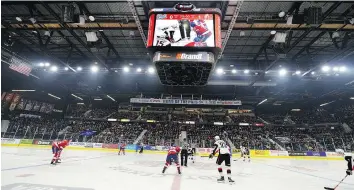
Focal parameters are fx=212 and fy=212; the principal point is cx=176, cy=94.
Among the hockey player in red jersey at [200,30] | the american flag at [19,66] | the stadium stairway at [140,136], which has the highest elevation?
the american flag at [19,66]

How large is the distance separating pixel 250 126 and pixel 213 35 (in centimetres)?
2961

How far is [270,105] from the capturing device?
107ft

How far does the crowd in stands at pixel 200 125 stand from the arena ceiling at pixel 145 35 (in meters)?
9.09

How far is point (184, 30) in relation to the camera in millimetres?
5953

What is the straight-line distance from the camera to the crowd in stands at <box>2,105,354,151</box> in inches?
1127

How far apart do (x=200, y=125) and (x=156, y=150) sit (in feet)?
39.0

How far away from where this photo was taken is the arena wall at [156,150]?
70.9ft

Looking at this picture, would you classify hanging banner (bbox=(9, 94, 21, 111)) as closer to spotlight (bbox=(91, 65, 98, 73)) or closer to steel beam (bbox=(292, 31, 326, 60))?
spotlight (bbox=(91, 65, 98, 73))

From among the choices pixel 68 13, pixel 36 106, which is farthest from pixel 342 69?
pixel 36 106

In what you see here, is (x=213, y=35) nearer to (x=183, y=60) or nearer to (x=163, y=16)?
(x=183, y=60)

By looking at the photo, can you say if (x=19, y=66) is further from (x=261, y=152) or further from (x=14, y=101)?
(x=261, y=152)

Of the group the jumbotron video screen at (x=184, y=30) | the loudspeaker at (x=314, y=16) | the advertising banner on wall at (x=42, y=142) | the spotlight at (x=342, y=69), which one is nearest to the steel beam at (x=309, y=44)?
the loudspeaker at (x=314, y=16)

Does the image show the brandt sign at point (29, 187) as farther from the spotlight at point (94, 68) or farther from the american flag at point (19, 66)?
the spotlight at point (94, 68)

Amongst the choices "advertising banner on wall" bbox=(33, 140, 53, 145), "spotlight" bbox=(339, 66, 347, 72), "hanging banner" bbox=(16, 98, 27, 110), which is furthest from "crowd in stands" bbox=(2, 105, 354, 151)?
"spotlight" bbox=(339, 66, 347, 72)
